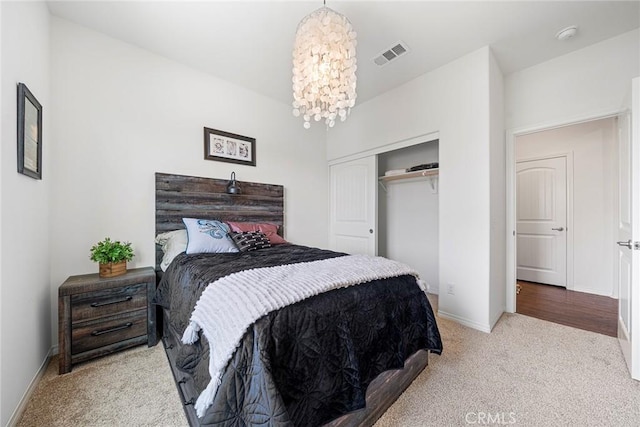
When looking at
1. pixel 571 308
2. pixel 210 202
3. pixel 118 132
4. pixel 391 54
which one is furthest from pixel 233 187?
pixel 571 308

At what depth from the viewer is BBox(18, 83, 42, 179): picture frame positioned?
1426 millimetres

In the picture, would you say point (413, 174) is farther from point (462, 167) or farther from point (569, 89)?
point (569, 89)

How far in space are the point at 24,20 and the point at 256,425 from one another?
255 cm

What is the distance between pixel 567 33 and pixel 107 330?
450 cm

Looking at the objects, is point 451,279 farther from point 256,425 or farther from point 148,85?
point 148,85

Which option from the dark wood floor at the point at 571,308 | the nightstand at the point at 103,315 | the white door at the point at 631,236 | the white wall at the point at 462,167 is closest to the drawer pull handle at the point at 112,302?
the nightstand at the point at 103,315

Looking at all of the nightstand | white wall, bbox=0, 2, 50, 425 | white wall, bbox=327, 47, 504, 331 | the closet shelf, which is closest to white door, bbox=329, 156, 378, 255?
the closet shelf

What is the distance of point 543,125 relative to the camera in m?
2.62

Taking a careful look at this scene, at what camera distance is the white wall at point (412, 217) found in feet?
Result: 11.5

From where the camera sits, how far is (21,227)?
1.43 meters

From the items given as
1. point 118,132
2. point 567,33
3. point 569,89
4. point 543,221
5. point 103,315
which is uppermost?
point 567,33

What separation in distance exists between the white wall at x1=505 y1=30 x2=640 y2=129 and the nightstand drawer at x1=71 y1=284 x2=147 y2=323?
13.3 ft

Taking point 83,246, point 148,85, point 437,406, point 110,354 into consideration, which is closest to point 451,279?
point 437,406

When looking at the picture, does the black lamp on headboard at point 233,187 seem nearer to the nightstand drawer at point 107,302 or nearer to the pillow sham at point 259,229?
the pillow sham at point 259,229
